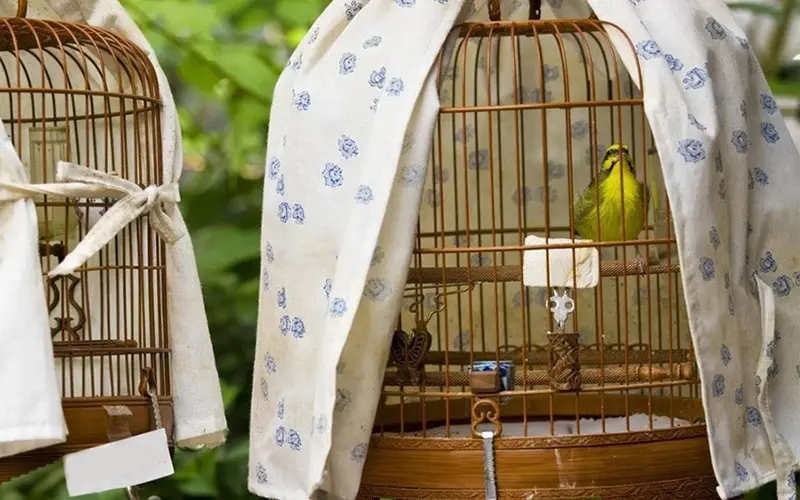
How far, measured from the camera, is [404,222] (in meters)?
2.17

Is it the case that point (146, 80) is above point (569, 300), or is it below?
above

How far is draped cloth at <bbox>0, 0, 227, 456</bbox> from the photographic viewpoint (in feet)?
6.51

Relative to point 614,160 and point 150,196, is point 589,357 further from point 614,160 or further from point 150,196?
point 150,196

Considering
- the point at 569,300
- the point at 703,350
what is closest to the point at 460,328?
A: the point at 569,300

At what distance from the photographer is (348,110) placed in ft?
7.37

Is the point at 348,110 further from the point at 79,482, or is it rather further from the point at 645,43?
the point at 79,482

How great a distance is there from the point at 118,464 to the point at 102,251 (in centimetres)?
50

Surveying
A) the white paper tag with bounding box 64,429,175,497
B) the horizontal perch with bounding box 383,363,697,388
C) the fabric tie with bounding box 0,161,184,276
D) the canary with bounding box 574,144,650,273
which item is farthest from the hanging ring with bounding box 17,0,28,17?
the canary with bounding box 574,144,650,273

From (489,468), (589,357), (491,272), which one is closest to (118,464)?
(489,468)

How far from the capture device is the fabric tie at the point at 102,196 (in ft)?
6.90

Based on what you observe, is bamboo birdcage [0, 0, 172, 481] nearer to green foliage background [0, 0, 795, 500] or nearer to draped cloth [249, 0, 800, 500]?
draped cloth [249, 0, 800, 500]

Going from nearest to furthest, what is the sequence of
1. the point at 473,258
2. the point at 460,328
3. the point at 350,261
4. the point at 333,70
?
the point at 350,261 < the point at 333,70 < the point at 460,328 < the point at 473,258

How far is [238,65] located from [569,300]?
3.89 feet

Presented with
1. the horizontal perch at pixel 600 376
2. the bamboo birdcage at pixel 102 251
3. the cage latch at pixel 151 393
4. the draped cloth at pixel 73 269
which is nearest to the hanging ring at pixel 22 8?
the bamboo birdcage at pixel 102 251
